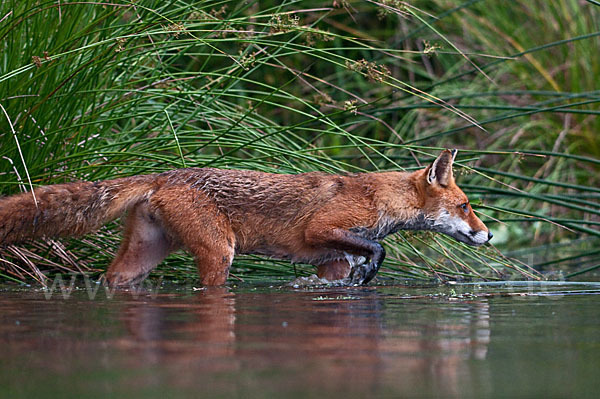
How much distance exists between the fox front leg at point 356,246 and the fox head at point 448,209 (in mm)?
696

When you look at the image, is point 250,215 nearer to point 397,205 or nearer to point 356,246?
point 356,246

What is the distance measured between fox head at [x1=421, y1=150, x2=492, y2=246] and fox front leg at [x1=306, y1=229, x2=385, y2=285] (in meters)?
0.70

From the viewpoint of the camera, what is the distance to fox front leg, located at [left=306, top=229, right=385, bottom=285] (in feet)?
21.0

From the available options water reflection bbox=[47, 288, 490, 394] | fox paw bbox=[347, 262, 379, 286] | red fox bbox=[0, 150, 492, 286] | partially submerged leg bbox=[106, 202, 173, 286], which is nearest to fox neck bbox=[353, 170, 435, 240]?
red fox bbox=[0, 150, 492, 286]

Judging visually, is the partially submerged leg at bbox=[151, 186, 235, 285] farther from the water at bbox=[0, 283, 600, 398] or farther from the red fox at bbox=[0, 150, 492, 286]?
the water at bbox=[0, 283, 600, 398]

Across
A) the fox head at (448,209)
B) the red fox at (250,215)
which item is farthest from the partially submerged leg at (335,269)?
the fox head at (448,209)

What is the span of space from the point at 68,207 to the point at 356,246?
6.78ft

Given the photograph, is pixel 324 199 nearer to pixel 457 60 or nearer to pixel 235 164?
pixel 235 164

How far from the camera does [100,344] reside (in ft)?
11.0

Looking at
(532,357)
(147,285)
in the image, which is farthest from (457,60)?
(532,357)

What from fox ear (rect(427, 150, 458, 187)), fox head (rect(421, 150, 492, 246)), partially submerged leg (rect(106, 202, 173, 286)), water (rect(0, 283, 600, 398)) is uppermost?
fox ear (rect(427, 150, 458, 187))

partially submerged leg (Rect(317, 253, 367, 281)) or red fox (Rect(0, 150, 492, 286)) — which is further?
partially submerged leg (Rect(317, 253, 367, 281))

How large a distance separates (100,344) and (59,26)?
3354 millimetres

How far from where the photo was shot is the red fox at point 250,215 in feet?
19.4
